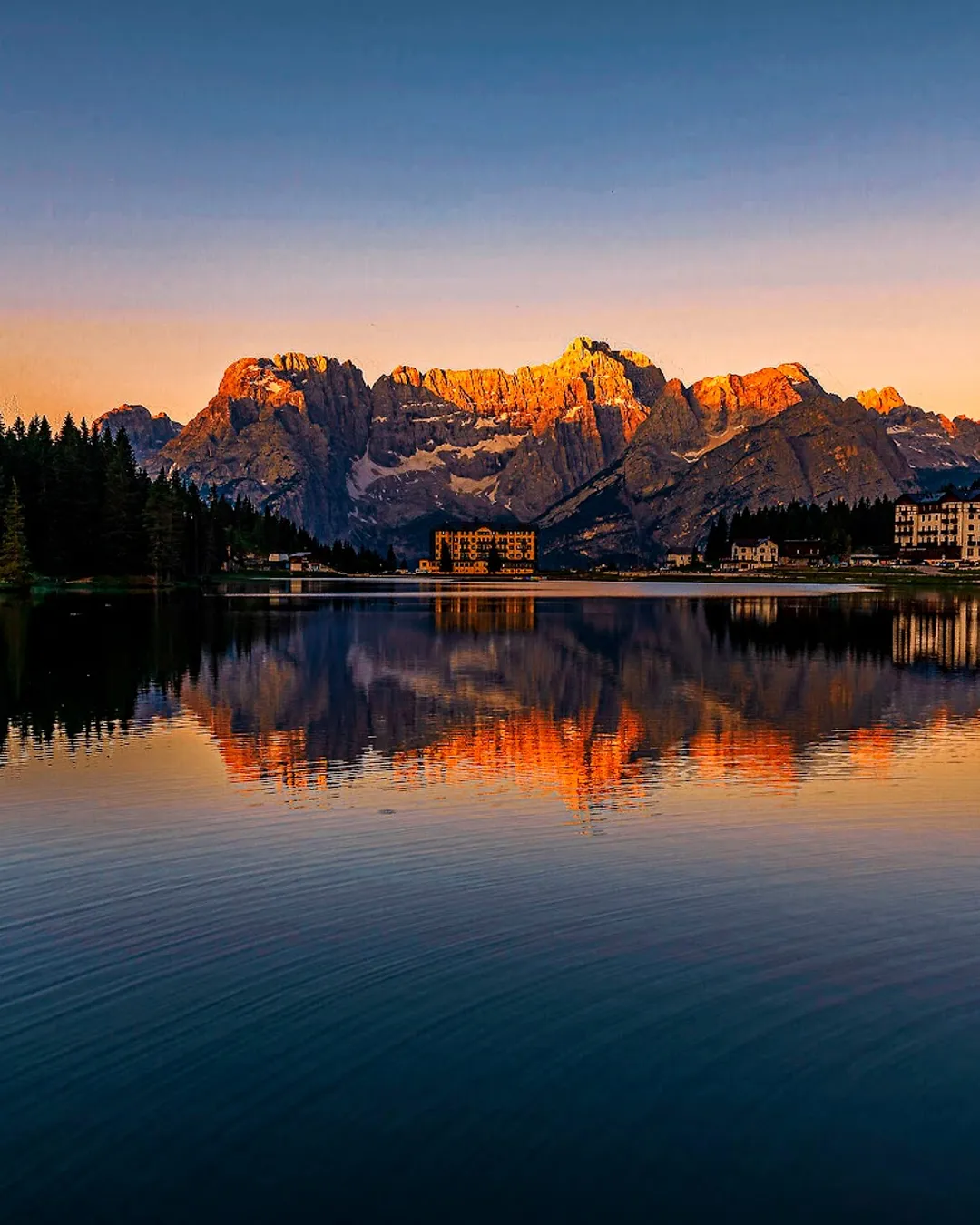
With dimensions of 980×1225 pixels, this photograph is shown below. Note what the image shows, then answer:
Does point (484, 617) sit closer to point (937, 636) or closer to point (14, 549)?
point (937, 636)

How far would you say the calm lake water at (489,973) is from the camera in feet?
42.8

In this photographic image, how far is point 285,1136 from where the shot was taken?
13.8 meters

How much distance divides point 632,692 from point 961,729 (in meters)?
19.4

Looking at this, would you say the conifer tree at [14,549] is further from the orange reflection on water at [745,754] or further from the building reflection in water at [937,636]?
the orange reflection on water at [745,754]

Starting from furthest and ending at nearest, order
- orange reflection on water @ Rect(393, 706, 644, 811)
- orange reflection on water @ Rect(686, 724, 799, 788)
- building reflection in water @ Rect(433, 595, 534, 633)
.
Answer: building reflection in water @ Rect(433, 595, 534, 633) → orange reflection on water @ Rect(686, 724, 799, 788) → orange reflection on water @ Rect(393, 706, 644, 811)

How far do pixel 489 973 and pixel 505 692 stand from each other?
1741 inches

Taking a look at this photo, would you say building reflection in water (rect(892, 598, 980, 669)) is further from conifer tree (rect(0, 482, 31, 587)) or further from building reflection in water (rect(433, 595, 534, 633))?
conifer tree (rect(0, 482, 31, 587))

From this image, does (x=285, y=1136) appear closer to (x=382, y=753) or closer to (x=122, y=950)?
(x=122, y=950)

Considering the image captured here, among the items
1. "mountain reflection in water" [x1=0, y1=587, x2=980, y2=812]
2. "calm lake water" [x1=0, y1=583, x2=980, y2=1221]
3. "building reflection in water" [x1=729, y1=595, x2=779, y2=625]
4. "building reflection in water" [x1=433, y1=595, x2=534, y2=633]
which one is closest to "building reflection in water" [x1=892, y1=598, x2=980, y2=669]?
"mountain reflection in water" [x1=0, y1=587, x2=980, y2=812]

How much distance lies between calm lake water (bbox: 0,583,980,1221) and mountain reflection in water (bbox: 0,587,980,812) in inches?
→ 24.4

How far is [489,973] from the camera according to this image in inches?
760

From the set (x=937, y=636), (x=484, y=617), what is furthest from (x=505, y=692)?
(x=484, y=617)

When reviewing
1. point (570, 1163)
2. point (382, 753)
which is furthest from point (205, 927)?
point (382, 753)

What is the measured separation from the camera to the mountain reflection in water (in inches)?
1635
